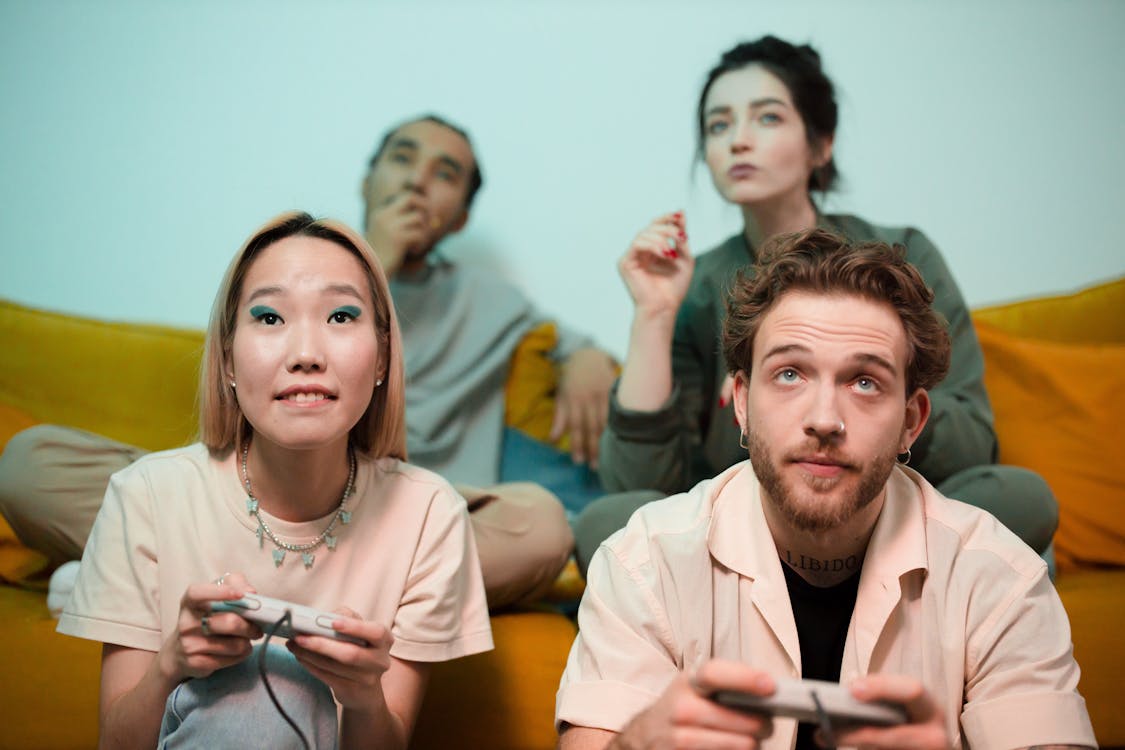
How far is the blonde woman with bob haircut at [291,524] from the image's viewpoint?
3.56 feet

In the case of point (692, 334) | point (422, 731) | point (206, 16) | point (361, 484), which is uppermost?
point (206, 16)

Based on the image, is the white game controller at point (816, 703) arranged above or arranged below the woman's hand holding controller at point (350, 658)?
above

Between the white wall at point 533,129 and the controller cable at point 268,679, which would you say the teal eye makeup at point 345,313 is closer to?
the controller cable at point 268,679

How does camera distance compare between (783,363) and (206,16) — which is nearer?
(783,363)

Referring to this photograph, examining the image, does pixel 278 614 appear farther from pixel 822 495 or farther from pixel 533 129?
pixel 533 129

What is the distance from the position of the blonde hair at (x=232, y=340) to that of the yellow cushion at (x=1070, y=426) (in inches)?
47.2

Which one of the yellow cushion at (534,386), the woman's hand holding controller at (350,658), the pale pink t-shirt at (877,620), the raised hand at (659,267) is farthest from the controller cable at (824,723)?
the yellow cushion at (534,386)

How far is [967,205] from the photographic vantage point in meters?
2.37

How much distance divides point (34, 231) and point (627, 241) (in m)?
1.33

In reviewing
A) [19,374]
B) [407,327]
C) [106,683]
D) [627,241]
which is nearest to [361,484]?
[106,683]

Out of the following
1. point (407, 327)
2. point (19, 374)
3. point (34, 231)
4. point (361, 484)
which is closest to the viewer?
point (361, 484)

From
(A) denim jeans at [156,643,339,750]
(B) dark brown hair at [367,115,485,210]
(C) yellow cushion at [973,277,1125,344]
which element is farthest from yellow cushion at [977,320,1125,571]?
(A) denim jeans at [156,643,339,750]

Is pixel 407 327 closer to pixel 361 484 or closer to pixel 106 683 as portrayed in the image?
pixel 361 484

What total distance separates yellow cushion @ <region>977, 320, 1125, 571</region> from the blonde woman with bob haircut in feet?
3.66
